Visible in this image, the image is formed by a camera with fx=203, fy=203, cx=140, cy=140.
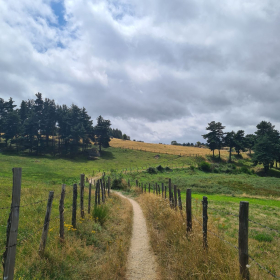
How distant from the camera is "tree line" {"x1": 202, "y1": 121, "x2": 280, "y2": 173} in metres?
72.6

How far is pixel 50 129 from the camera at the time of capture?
8538 centimetres

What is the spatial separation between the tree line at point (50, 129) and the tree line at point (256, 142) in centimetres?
4459

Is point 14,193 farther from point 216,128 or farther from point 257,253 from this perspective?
point 216,128

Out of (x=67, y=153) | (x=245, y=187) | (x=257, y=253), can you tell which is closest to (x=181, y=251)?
(x=257, y=253)

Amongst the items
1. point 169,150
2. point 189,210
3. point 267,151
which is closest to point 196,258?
point 189,210

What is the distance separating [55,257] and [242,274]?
4.90 m

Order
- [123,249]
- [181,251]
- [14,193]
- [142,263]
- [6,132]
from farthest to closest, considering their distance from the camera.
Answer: [6,132] < [123,249] < [142,263] < [181,251] < [14,193]

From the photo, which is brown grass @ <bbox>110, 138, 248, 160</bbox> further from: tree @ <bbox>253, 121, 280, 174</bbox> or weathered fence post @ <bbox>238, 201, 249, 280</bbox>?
weathered fence post @ <bbox>238, 201, 249, 280</bbox>

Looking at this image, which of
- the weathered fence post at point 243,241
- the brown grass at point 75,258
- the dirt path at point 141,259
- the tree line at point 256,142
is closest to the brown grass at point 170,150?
the tree line at point 256,142

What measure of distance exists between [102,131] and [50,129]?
21864 millimetres

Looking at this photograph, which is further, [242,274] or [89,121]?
[89,121]

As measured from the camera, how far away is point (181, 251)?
6270mm

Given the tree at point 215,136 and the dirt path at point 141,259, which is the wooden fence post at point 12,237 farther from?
the tree at point 215,136

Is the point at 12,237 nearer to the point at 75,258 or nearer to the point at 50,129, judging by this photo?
the point at 75,258
